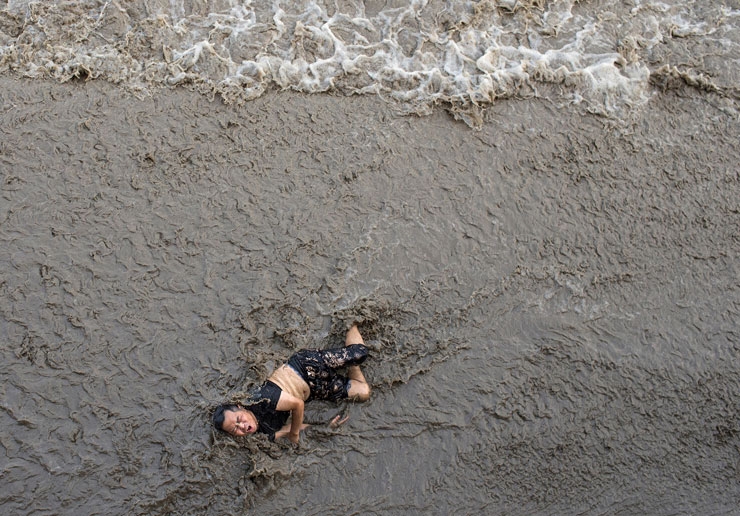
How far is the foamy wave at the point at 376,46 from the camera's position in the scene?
15.0 ft

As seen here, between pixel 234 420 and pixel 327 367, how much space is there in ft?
1.96

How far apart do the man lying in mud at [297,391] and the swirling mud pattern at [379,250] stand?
11 cm

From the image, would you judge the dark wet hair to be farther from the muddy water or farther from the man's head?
the muddy water

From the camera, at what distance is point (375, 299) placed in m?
3.94

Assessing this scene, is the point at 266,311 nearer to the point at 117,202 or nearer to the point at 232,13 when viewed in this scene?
the point at 117,202

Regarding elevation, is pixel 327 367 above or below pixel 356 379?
above

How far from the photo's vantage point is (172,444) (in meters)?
3.54

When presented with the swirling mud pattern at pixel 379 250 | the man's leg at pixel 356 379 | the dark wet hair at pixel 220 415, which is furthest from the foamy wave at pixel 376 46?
the dark wet hair at pixel 220 415

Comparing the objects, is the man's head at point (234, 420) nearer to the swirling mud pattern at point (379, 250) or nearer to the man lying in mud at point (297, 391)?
the man lying in mud at point (297, 391)

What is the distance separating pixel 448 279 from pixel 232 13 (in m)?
2.68

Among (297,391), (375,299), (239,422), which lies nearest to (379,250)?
A: (375,299)

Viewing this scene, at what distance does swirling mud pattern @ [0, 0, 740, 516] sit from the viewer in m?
3.59

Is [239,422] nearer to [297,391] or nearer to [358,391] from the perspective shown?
[297,391]

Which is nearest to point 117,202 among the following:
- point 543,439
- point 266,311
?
point 266,311
